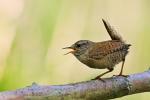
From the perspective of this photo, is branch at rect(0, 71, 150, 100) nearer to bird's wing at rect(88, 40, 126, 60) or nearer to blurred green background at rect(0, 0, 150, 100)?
bird's wing at rect(88, 40, 126, 60)

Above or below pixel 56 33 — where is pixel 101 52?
below

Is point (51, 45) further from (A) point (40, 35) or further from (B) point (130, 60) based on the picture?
(B) point (130, 60)

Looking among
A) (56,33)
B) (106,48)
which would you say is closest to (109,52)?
→ (106,48)

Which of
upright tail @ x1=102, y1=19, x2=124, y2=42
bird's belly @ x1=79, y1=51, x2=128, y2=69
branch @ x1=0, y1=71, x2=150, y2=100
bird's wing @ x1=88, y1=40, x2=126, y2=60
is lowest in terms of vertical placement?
branch @ x1=0, y1=71, x2=150, y2=100

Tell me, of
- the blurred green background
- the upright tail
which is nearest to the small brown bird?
the upright tail

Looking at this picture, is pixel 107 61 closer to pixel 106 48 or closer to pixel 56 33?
pixel 106 48

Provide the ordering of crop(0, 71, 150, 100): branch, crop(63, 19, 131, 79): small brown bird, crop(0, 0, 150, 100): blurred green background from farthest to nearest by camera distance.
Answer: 1. crop(0, 0, 150, 100): blurred green background
2. crop(63, 19, 131, 79): small brown bird
3. crop(0, 71, 150, 100): branch

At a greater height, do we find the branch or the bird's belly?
the bird's belly
